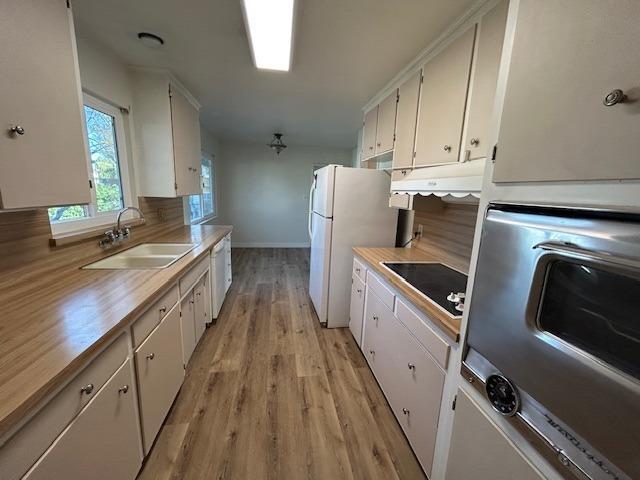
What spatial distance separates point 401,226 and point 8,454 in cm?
279

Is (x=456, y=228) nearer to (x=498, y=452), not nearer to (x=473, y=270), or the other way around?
(x=473, y=270)

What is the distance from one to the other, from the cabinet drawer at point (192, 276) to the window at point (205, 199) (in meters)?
1.90

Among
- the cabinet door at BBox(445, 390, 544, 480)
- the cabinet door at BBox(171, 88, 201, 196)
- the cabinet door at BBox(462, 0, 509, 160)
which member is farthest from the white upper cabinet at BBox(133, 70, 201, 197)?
the cabinet door at BBox(445, 390, 544, 480)

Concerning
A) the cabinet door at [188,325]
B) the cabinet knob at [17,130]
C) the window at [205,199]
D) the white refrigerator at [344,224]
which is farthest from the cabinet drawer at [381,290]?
the window at [205,199]

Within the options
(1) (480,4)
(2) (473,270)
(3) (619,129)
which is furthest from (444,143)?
(3) (619,129)

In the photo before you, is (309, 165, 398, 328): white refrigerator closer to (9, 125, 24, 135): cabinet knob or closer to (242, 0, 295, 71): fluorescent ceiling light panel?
(242, 0, 295, 71): fluorescent ceiling light panel

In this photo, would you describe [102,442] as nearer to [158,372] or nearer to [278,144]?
[158,372]

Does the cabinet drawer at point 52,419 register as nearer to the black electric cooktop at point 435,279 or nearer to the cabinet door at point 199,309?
the cabinet door at point 199,309

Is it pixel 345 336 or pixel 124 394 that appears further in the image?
pixel 345 336

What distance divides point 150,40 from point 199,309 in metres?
2.07

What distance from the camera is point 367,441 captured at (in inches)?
60.5

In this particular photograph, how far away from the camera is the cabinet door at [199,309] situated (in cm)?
217

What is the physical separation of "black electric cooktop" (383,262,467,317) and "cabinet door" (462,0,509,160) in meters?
0.73

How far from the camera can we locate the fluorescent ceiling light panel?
1321mm
